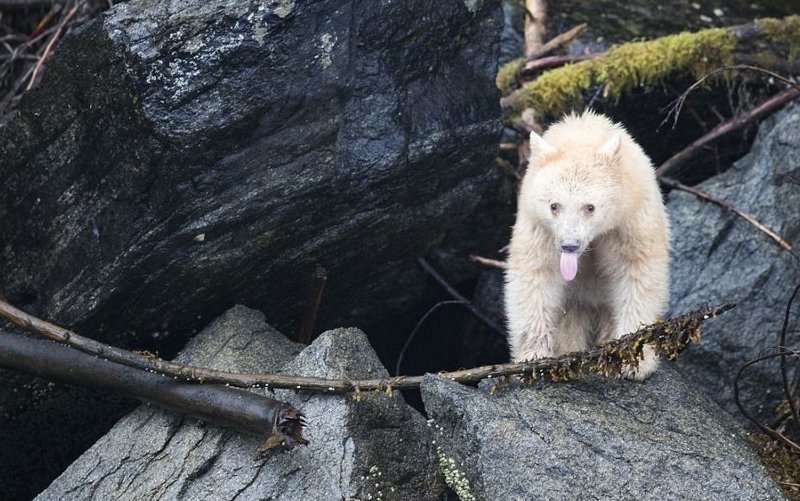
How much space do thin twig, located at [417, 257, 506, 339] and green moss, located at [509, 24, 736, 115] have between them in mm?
1553

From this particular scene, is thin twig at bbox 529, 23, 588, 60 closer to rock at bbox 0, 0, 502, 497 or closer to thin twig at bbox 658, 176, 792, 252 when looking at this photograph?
thin twig at bbox 658, 176, 792, 252

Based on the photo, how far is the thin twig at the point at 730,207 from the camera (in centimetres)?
771

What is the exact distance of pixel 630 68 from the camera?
28.4 ft

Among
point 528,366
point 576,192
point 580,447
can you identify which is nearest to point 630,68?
point 576,192

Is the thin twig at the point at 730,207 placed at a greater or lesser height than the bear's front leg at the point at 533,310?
lesser

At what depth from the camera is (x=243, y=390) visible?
5945 millimetres

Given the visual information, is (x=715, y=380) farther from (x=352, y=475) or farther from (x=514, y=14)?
(x=514, y=14)

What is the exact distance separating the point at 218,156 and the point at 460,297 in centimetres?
275

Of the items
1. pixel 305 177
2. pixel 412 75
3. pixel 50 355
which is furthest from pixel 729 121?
pixel 50 355

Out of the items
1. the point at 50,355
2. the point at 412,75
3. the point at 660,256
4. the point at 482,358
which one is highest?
the point at 412,75

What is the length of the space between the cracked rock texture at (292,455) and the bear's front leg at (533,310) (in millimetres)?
814

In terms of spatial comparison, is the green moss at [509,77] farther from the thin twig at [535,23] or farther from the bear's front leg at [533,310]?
the bear's front leg at [533,310]

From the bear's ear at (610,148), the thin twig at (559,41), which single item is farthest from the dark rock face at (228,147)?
the thin twig at (559,41)

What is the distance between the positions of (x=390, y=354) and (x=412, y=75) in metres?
2.80
